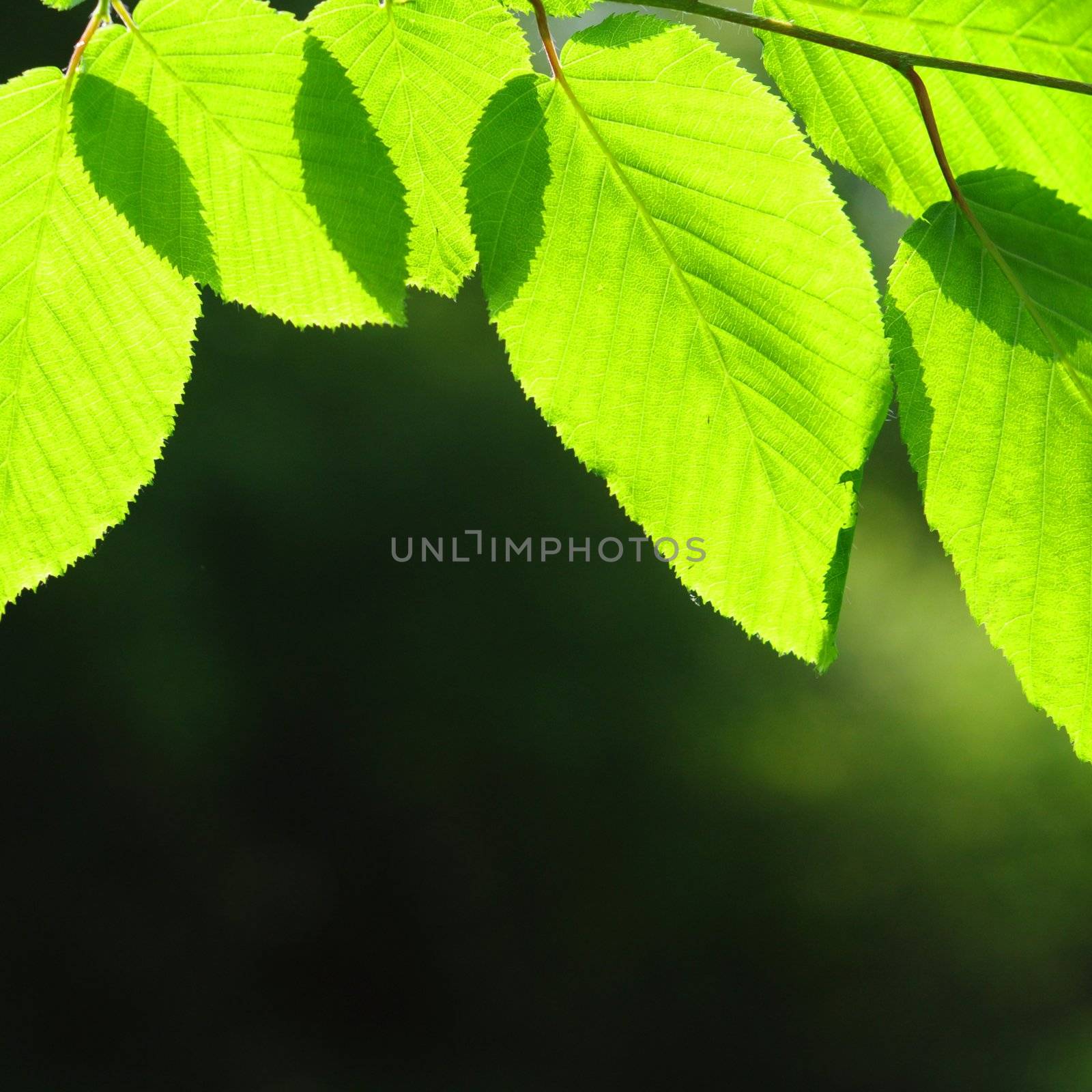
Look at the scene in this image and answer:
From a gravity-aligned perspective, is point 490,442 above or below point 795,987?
above

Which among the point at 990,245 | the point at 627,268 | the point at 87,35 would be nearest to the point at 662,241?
the point at 627,268

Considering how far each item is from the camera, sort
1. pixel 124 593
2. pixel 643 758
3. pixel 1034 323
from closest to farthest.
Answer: pixel 1034 323, pixel 124 593, pixel 643 758

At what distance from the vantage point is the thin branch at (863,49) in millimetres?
314

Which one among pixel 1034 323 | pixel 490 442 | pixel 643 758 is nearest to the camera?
pixel 1034 323

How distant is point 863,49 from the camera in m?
0.34

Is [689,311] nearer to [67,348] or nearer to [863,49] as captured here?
[863,49]

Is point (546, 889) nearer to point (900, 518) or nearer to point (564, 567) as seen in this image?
point (564, 567)

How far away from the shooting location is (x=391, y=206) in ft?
1.16

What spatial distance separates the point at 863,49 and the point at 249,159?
0.73 feet

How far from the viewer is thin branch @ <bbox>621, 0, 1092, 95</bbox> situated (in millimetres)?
314

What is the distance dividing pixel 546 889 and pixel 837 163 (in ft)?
28.5

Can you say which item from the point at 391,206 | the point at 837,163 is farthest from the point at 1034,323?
the point at 391,206

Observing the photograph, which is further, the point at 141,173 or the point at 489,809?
the point at 489,809

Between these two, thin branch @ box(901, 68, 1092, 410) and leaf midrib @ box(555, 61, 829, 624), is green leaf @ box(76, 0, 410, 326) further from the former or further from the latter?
thin branch @ box(901, 68, 1092, 410)
